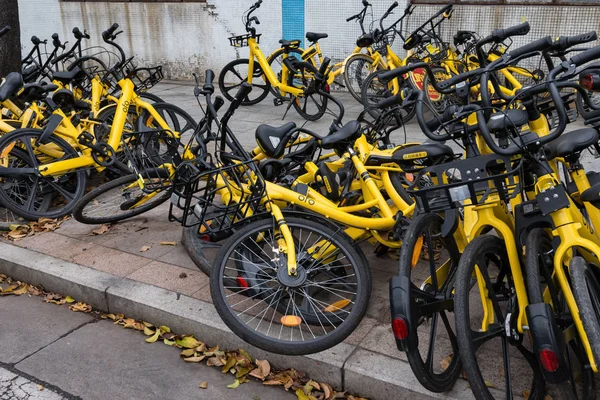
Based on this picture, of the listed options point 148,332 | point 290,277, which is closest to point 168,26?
point 148,332

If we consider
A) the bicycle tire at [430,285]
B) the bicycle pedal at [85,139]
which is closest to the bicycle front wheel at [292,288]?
the bicycle tire at [430,285]

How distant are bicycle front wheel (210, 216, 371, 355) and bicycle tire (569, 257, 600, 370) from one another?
1.20m

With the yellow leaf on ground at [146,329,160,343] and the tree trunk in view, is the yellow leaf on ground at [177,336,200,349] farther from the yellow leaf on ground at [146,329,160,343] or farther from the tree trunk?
the tree trunk

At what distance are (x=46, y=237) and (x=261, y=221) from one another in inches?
102

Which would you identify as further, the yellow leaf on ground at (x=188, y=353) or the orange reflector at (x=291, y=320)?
the yellow leaf on ground at (x=188, y=353)

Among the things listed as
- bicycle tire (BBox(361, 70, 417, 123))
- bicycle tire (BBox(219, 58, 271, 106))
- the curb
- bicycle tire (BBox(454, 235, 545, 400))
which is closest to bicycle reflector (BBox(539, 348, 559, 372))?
bicycle tire (BBox(454, 235, 545, 400))

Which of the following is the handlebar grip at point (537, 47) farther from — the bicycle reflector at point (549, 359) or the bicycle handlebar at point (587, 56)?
the bicycle reflector at point (549, 359)

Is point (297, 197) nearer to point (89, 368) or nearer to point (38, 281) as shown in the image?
point (89, 368)

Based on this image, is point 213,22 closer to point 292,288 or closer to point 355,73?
point 355,73

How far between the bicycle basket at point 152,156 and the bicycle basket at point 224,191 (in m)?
0.40

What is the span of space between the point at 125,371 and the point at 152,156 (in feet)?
8.44

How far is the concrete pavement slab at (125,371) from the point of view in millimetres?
3318

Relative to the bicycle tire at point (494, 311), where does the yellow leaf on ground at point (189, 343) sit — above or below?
below

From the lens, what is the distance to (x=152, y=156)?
5.64 meters
